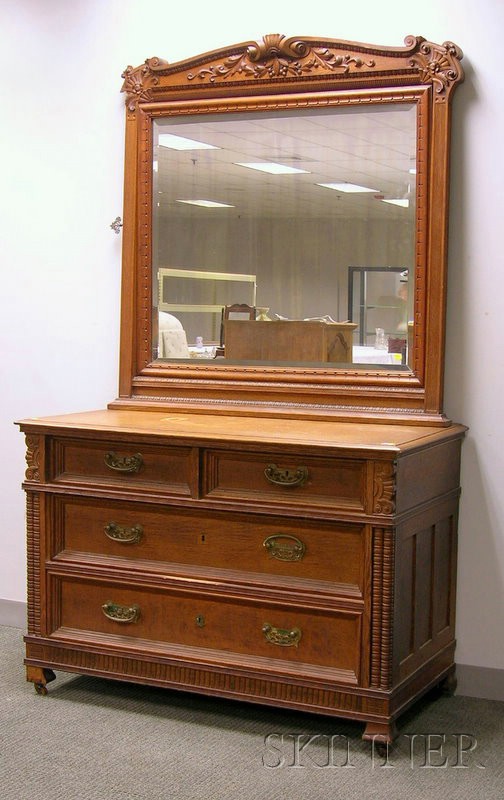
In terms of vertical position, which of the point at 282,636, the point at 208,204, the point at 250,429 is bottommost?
the point at 282,636

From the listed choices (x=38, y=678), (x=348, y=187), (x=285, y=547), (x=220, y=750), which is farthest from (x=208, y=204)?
(x=220, y=750)

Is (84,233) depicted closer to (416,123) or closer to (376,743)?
(416,123)

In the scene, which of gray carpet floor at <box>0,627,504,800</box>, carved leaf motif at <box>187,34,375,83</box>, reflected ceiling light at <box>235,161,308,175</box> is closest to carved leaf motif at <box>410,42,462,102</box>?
carved leaf motif at <box>187,34,375,83</box>

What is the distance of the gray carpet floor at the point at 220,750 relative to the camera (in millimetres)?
2660

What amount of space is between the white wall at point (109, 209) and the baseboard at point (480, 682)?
0.03m

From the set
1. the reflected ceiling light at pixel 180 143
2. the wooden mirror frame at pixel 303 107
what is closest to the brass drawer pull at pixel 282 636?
the wooden mirror frame at pixel 303 107

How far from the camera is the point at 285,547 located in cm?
296

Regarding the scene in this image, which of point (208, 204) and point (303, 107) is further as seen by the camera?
point (208, 204)

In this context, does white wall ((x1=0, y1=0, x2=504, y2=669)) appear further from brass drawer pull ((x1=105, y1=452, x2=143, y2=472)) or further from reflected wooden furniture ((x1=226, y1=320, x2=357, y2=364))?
brass drawer pull ((x1=105, y1=452, x2=143, y2=472))

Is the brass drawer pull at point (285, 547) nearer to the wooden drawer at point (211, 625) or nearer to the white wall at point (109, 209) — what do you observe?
the wooden drawer at point (211, 625)

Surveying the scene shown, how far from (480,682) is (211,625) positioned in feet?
2.95

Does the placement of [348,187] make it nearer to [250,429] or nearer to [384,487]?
[250,429]

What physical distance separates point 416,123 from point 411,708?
178 cm

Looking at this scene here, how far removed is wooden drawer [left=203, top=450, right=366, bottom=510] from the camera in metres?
2.87
